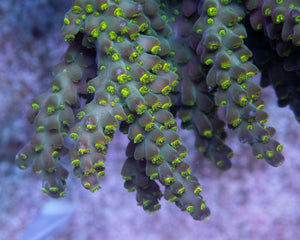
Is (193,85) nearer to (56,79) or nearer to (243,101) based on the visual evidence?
(243,101)

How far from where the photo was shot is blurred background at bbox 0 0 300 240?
69.2 inches

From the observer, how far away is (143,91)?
3.86 feet

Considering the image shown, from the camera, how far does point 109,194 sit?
1808 mm

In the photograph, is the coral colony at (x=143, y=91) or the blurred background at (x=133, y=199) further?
the blurred background at (x=133, y=199)

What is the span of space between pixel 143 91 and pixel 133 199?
88 cm

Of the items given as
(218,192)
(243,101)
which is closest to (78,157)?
(243,101)

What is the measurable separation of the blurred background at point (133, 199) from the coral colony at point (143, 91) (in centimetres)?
41

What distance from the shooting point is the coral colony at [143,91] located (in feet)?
3.81

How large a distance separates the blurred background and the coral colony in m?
0.41

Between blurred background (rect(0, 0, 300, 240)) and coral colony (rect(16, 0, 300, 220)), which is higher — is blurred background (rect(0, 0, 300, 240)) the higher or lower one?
the lower one

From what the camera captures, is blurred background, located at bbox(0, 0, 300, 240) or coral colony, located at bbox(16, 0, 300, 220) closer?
coral colony, located at bbox(16, 0, 300, 220)

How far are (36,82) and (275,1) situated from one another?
4.30ft

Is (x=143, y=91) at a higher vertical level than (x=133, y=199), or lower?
higher

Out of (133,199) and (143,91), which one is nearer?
(143,91)
